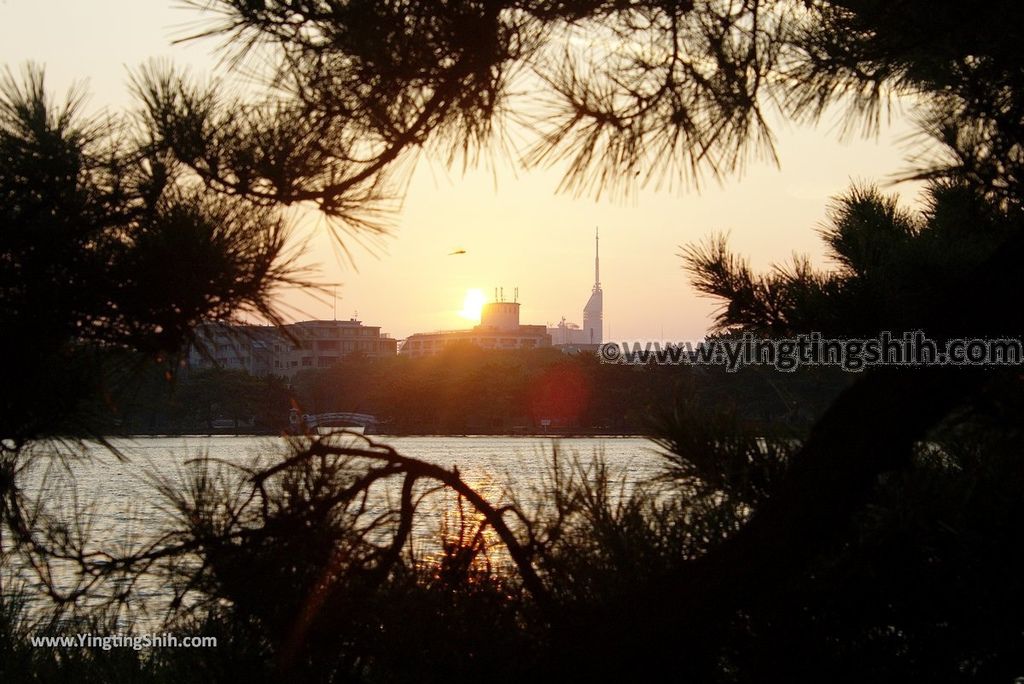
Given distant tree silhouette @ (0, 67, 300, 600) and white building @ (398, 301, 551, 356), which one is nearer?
distant tree silhouette @ (0, 67, 300, 600)

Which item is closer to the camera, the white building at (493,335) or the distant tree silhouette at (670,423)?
the distant tree silhouette at (670,423)

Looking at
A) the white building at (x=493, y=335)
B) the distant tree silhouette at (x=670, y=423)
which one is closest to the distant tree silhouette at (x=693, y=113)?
the distant tree silhouette at (x=670, y=423)

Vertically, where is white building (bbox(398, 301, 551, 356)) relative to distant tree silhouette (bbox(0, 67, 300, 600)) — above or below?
above

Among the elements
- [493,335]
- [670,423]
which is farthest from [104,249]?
[493,335]

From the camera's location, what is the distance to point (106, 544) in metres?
1.88

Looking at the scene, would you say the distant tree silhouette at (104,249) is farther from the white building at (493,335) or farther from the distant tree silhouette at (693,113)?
the white building at (493,335)

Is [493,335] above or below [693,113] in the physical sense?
above

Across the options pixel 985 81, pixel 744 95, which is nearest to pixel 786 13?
pixel 744 95

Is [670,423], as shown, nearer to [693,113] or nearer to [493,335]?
[693,113]

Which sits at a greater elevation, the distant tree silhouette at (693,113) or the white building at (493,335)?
the white building at (493,335)

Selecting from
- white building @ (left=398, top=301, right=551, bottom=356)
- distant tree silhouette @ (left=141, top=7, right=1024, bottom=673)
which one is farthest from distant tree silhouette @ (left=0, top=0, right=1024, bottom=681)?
white building @ (left=398, top=301, right=551, bottom=356)

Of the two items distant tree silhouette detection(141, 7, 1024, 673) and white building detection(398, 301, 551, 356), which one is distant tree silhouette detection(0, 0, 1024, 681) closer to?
distant tree silhouette detection(141, 7, 1024, 673)

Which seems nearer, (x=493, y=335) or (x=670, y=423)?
(x=670, y=423)

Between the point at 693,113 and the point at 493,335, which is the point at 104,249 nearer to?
the point at 693,113
